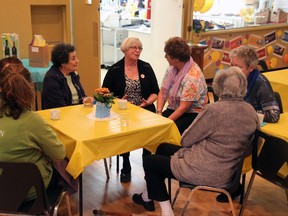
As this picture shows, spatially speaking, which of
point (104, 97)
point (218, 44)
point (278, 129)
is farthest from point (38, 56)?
point (218, 44)

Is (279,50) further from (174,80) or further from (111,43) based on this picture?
(174,80)

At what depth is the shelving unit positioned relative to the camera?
726cm

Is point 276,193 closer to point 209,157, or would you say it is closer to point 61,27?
point 209,157

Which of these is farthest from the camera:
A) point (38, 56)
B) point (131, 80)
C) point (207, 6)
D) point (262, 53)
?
point (262, 53)

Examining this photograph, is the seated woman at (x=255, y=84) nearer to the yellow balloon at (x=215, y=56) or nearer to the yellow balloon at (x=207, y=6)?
the yellow balloon at (x=207, y=6)

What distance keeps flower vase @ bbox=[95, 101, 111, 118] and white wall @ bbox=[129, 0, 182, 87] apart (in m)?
3.43

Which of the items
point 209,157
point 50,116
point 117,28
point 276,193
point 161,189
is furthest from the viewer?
point 117,28

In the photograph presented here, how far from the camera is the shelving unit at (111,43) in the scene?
7260 millimetres

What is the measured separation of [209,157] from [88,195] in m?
1.20

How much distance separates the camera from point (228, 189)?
221 centimetres

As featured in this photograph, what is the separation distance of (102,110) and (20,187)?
0.85 meters

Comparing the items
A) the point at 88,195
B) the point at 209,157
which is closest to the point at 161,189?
the point at 209,157

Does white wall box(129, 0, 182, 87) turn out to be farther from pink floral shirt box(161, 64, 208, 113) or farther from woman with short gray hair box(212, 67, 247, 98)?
woman with short gray hair box(212, 67, 247, 98)

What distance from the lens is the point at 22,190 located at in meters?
1.85
